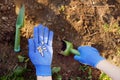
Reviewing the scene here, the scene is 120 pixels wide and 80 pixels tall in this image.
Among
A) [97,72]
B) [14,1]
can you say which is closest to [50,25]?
[14,1]

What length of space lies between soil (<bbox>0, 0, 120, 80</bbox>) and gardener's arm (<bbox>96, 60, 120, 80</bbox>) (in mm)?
354

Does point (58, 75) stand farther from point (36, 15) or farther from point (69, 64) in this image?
point (36, 15)

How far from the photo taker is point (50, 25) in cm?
252

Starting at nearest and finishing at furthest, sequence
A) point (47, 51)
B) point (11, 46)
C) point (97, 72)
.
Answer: point (47, 51) → point (11, 46) → point (97, 72)

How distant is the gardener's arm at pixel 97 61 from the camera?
7.06ft

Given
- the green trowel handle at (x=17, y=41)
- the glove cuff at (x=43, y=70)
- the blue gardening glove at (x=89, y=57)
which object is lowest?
the glove cuff at (x=43, y=70)

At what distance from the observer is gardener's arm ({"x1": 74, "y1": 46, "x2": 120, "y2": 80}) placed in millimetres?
2150

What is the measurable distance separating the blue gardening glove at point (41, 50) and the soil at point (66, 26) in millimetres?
207

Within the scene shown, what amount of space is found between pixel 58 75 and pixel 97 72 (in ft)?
0.98

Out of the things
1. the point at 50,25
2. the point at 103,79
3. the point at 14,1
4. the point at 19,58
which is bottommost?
the point at 103,79

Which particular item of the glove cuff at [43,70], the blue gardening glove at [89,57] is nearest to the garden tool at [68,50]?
the blue gardening glove at [89,57]

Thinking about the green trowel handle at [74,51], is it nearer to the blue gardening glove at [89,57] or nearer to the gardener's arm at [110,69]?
the blue gardening glove at [89,57]

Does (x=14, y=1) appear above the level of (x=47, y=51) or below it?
above

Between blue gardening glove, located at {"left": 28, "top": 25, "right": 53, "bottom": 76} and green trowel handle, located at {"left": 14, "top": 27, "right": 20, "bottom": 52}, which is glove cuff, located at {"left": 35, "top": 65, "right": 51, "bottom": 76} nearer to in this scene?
blue gardening glove, located at {"left": 28, "top": 25, "right": 53, "bottom": 76}
